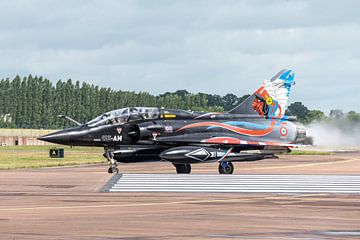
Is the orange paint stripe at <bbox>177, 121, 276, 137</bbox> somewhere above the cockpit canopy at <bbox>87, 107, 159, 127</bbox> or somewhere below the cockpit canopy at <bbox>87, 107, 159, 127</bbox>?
below

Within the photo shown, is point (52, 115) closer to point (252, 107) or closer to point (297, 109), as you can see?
point (297, 109)

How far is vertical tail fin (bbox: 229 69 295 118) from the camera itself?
36719mm

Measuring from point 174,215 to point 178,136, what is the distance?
18590 millimetres

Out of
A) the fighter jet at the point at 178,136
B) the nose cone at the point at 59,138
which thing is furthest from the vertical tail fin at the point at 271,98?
the nose cone at the point at 59,138

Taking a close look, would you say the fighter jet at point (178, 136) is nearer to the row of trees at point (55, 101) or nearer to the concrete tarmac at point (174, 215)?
the concrete tarmac at point (174, 215)

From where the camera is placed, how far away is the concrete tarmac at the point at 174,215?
42.0 feet

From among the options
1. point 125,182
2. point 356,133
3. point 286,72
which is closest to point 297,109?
point 356,133

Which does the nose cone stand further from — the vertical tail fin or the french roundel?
the french roundel

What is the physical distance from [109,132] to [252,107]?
23.3 ft

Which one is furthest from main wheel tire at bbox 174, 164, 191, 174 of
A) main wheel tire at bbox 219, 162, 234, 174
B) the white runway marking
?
the white runway marking

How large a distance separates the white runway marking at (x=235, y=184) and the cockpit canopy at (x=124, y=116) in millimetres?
4218

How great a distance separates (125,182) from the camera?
88.5 ft

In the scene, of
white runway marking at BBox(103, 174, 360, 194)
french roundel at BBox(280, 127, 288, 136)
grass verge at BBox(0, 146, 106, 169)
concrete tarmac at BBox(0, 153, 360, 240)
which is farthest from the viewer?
grass verge at BBox(0, 146, 106, 169)

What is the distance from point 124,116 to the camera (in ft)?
111
